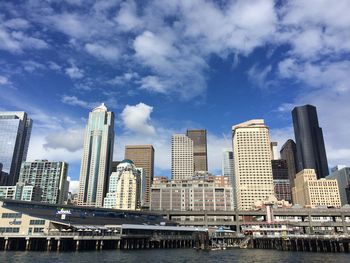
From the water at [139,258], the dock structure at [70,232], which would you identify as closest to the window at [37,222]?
the dock structure at [70,232]

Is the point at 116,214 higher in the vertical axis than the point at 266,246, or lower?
higher

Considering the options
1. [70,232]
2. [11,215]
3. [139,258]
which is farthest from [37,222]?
[139,258]

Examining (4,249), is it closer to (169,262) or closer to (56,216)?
(56,216)

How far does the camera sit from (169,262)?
3137 inches

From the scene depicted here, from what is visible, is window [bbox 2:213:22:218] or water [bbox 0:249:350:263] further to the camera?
window [bbox 2:213:22:218]

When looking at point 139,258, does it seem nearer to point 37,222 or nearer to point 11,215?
point 37,222

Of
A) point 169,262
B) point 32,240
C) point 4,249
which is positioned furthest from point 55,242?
point 169,262

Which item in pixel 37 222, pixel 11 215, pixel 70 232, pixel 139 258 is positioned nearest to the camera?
pixel 139 258

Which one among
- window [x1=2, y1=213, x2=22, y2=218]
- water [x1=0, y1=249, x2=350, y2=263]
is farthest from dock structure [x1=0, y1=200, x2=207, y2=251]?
water [x1=0, y1=249, x2=350, y2=263]

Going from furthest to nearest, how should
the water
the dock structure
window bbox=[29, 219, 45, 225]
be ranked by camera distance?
1. window bbox=[29, 219, 45, 225]
2. the dock structure
3. the water

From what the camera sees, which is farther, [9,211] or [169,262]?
[9,211]

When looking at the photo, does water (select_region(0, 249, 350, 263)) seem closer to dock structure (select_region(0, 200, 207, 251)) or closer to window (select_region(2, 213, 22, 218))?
dock structure (select_region(0, 200, 207, 251))

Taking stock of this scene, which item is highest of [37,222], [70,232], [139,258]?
[37,222]

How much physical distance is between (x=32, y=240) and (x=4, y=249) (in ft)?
28.8
